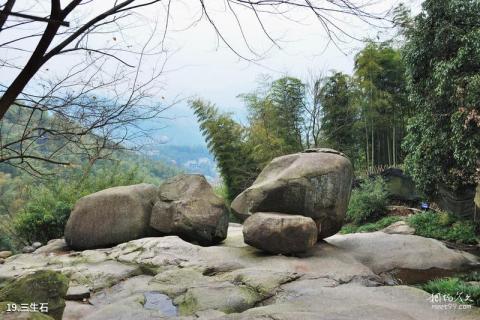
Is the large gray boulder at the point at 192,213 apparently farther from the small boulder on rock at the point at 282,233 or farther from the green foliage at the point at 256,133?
the green foliage at the point at 256,133

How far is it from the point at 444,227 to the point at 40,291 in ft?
26.7

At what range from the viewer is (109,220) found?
7.22 metres

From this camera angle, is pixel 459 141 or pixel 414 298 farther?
pixel 459 141

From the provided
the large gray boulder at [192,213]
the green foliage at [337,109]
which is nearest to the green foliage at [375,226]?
the green foliage at [337,109]

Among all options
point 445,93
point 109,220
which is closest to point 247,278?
point 109,220

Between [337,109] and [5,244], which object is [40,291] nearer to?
[5,244]

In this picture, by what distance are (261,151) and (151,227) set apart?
693 cm

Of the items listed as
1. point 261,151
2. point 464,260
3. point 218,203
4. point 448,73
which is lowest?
point 464,260

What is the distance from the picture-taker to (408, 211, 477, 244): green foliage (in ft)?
28.0

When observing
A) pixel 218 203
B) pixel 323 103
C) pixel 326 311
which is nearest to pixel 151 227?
pixel 218 203

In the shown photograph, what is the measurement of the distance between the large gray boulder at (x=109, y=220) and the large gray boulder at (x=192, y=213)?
27 cm

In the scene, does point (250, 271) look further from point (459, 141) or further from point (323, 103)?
point (323, 103)

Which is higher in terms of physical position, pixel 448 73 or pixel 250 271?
pixel 448 73

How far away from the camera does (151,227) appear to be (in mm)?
7312
